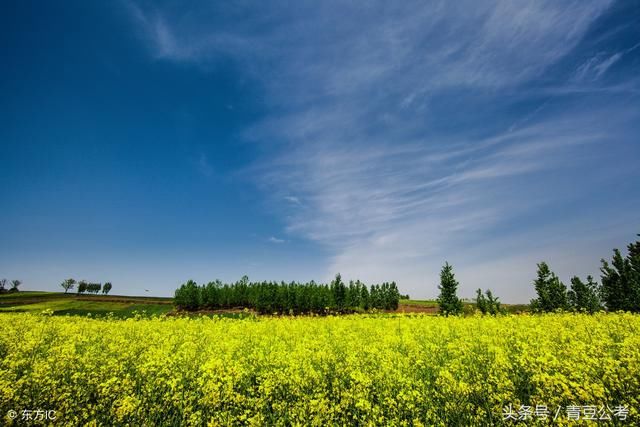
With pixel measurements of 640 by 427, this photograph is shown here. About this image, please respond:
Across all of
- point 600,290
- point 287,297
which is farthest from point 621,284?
point 287,297

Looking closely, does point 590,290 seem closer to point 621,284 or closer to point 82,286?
point 621,284

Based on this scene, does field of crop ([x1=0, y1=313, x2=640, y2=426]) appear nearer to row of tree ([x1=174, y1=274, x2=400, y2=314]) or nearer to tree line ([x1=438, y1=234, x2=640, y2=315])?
tree line ([x1=438, y1=234, x2=640, y2=315])

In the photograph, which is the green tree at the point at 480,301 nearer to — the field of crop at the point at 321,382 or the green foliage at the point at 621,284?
the green foliage at the point at 621,284

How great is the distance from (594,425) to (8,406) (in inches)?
410

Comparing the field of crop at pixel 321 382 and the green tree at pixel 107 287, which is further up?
the green tree at pixel 107 287

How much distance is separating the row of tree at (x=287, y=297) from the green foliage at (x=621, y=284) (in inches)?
1850

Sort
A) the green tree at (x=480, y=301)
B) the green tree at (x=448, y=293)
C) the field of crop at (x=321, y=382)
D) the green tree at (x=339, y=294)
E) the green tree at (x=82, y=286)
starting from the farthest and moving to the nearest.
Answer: the green tree at (x=82, y=286) < the green tree at (x=339, y=294) < the green tree at (x=480, y=301) < the green tree at (x=448, y=293) < the field of crop at (x=321, y=382)

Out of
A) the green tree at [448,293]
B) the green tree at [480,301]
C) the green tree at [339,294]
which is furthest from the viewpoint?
the green tree at [339,294]

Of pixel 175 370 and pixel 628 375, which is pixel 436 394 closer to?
pixel 628 375

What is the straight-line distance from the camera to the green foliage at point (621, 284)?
37.8 metres

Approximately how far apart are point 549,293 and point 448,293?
1682cm

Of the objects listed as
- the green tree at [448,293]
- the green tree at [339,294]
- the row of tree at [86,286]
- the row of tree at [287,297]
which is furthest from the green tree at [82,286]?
the green tree at [448,293]

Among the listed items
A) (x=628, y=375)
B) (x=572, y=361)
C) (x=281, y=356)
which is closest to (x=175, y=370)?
(x=281, y=356)

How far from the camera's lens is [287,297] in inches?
3068
